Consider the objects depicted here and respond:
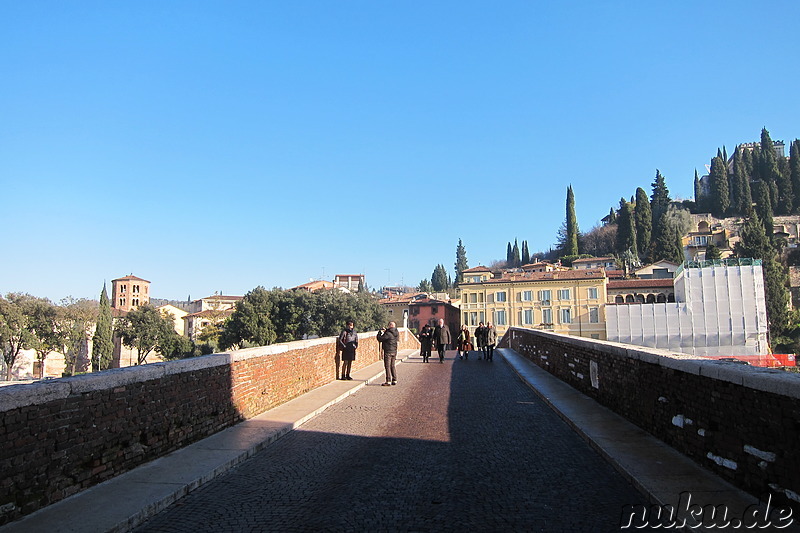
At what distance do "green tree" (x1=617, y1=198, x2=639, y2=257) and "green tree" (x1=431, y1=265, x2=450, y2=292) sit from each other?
51.7 m

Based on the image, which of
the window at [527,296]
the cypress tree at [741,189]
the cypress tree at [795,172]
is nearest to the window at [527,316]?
the window at [527,296]

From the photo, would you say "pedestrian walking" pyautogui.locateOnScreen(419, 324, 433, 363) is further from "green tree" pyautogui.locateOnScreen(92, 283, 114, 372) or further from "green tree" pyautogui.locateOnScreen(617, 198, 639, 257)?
"green tree" pyautogui.locateOnScreen(617, 198, 639, 257)

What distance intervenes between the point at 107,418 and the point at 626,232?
362ft

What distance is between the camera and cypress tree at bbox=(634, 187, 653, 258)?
105m

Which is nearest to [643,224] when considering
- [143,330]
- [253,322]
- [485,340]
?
[253,322]

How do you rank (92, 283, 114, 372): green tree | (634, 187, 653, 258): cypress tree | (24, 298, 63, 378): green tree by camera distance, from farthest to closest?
(634, 187, 653, 258): cypress tree < (92, 283, 114, 372): green tree < (24, 298, 63, 378): green tree

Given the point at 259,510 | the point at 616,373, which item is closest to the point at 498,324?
the point at 616,373

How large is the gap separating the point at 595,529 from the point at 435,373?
1415 centimetres

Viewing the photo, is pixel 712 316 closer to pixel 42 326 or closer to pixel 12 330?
pixel 42 326

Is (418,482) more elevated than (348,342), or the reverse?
(348,342)

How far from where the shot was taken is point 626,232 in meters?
107

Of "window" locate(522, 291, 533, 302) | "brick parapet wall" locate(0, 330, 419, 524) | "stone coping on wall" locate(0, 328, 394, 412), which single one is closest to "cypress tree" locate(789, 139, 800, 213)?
"window" locate(522, 291, 533, 302)

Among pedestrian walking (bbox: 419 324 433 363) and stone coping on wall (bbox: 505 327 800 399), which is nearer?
stone coping on wall (bbox: 505 327 800 399)

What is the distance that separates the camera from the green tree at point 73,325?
60125mm
